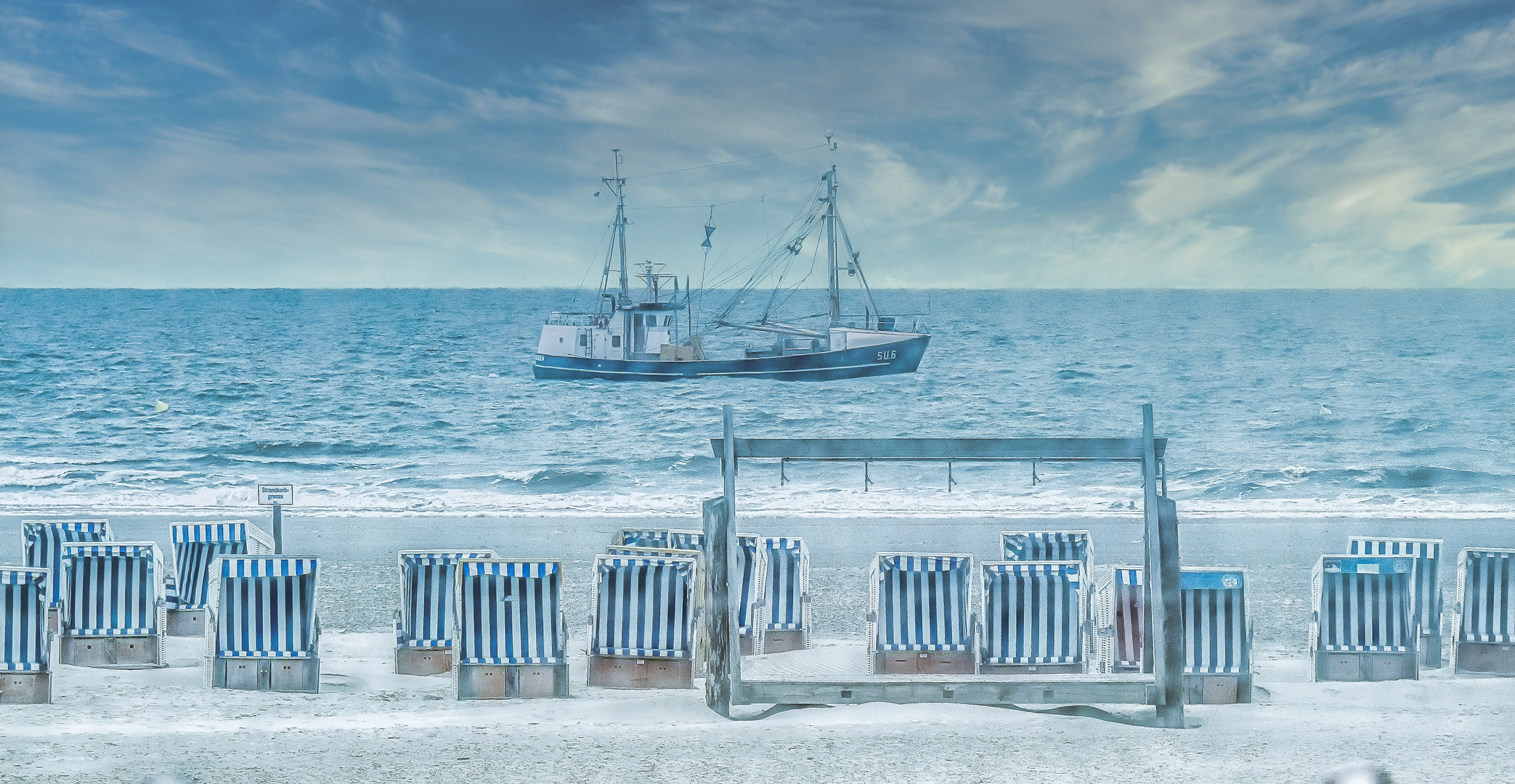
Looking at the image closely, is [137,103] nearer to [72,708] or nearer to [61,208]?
[61,208]

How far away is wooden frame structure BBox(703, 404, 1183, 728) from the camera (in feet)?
20.6

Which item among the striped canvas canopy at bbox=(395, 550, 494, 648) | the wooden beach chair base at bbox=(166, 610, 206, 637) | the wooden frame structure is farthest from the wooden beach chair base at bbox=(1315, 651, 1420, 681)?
the wooden beach chair base at bbox=(166, 610, 206, 637)

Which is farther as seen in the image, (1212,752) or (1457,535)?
(1457,535)

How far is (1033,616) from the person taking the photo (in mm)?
7617

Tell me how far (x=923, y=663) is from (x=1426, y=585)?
12.4ft

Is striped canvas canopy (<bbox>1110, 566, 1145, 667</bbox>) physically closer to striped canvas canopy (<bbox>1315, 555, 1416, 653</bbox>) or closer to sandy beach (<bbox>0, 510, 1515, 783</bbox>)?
sandy beach (<bbox>0, 510, 1515, 783</bbox>)

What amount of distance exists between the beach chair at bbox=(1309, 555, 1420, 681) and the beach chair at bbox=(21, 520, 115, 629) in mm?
9506

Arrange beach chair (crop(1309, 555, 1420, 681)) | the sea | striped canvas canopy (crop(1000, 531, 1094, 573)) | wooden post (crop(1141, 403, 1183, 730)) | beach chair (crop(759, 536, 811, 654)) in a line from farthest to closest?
the sea, beach chair (crop(759, 536, 811, 654)), striped canvas canopy (crop(1000, 531, 1094, 573)), beach chair (crop(1309, 555, 1420, 681)), wooden post (crop(1141, 403, 1183, 730))

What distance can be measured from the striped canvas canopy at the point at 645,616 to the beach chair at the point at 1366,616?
433 cm

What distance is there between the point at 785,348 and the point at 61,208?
40622 millimetres

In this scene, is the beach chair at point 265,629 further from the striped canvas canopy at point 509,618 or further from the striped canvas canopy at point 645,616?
the striped canvas canopy at point 645,616

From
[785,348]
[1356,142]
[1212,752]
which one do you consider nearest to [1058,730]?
[1212,752]

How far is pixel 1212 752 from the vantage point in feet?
19.4

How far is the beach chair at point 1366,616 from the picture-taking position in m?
7.52
